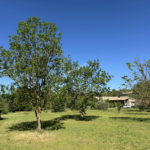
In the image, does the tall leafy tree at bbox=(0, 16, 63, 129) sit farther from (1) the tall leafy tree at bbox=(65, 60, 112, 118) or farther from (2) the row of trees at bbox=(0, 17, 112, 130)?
(1) the tall leafy tree at bbox=(65, 60, 112, 118)

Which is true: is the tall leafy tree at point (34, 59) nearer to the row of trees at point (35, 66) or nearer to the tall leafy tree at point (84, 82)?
the row of trees at point (35, 66)

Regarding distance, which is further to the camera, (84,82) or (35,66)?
(84,82)

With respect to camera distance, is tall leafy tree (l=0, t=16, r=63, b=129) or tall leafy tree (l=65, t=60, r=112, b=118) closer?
tall leafy tree (l=0, t=16, r=63, b=129)

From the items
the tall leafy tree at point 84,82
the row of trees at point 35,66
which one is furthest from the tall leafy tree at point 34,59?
the tall leafy tree at point 84,82

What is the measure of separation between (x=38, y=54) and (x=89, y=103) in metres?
10.2

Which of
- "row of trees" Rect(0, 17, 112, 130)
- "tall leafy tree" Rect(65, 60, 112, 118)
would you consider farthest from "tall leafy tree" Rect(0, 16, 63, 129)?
"tall leafy tree" Rect(65, 60, 112, 118)

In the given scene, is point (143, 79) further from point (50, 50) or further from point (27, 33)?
point (27, 33)

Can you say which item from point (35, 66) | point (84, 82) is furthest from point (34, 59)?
point (84, 82)

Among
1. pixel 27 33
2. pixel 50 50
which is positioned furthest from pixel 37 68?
pixel 27 33

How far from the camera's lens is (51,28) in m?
12.5

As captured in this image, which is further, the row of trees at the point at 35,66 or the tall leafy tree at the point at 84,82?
the tall leafy tree at the point at 84,82

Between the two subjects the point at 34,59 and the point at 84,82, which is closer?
the point at 34,59

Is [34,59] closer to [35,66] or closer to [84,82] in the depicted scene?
[35,66]

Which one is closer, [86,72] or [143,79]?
[143,79]
